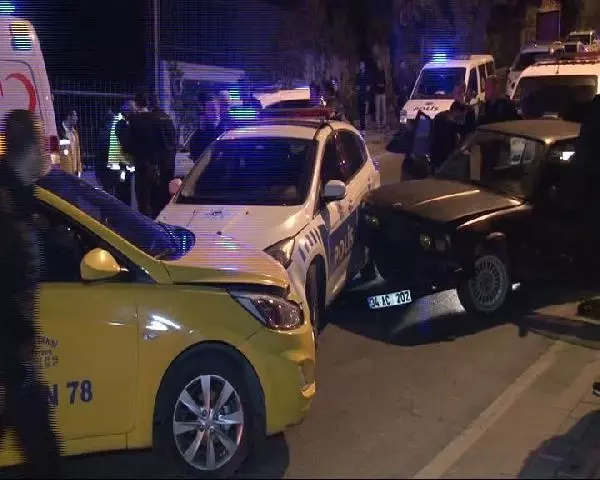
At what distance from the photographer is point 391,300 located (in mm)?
7102

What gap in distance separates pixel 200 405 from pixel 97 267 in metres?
0.87

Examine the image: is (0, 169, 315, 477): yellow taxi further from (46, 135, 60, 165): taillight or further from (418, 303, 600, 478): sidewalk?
(46, 135, 60, 165): taillight

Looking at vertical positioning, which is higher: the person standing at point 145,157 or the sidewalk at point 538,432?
the person standing at point 145,157

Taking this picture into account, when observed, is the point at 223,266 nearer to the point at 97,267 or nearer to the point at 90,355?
the point at 97,267

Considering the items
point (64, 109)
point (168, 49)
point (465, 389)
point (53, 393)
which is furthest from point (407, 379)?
point (168, 49)

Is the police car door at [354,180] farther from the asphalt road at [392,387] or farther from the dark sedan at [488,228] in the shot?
the asphalt road at [392,387]

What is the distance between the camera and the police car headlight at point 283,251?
586 centimetres

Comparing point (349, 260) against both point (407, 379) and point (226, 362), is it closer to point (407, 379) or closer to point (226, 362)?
point (407, 379)

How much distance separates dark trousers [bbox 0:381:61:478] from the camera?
3.80m

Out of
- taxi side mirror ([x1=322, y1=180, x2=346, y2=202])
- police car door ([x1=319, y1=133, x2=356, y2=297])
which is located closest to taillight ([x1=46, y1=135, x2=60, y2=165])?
police car door ([x1=319, y1=133, x2=356, y2=297])

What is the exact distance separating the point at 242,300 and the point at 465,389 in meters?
2.07

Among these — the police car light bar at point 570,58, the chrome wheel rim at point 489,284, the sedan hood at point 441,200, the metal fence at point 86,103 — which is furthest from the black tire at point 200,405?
the police car light bar at point 570,58

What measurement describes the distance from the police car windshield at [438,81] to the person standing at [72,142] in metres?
10.9

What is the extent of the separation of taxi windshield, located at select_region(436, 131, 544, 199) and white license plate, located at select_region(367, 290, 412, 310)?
1405mm
